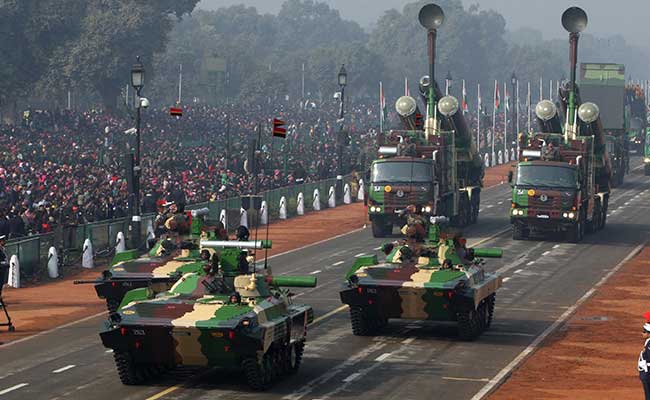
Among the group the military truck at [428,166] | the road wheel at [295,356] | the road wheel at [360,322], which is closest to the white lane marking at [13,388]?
the road wheel at [295,356]

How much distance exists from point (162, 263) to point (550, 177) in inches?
897

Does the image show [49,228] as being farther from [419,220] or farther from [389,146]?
[419,220]

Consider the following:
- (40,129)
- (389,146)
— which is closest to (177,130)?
(40,129)

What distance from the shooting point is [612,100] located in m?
89.9

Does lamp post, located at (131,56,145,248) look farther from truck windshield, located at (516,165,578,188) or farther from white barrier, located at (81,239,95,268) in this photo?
truck windshield, located at (516,165,578,188)

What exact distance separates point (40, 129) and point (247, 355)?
199ft

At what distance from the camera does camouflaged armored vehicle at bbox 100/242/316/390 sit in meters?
26.5

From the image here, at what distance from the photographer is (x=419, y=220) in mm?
36125

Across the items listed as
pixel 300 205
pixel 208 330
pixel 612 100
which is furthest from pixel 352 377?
pixel 612 100

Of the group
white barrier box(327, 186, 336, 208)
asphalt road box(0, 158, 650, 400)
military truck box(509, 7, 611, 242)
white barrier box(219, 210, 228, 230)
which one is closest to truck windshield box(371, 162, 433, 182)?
military truck box(509, 7, 611, 242)

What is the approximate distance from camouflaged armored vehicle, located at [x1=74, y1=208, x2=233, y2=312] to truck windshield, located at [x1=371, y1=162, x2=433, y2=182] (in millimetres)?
18698

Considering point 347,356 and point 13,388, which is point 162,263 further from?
point 13,388

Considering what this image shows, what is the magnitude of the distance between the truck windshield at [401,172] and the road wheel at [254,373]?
2757 cm

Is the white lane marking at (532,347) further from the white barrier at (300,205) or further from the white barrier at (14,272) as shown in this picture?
the white barrier at (300,205)
